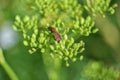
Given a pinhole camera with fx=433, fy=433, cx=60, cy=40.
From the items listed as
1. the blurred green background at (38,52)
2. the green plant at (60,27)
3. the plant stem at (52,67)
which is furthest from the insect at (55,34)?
the blurred green background at (38,52)

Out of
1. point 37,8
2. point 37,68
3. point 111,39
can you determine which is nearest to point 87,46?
point 111,39

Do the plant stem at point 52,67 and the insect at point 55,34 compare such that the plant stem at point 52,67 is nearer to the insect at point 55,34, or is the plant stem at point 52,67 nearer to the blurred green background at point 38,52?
the blurred green background at point 38,52

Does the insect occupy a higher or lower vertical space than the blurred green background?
higher

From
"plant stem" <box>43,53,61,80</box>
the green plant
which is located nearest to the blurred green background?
"plant stem" <box>43,53,61,80</box>

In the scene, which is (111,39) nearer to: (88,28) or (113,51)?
(113,51)

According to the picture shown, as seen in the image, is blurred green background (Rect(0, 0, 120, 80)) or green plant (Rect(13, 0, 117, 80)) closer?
green plant (Rect(13, 0, 117, 80))

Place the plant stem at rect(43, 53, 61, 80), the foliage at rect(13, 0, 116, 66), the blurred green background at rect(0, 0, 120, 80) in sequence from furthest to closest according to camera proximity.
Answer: the blurred green background at rect(0, 0, 120, 80) < the plant stem at rect(43, 53, 61, 80) < the foliage at rect(13, 0, 116, 66)

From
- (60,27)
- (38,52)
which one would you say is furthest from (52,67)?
(60,27)

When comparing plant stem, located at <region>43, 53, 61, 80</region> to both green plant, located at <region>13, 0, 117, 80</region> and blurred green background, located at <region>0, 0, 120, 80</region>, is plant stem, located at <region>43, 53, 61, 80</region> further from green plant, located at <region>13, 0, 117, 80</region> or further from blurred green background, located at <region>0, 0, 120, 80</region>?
green plant, located at <region>13, 0, 117, 80</region>

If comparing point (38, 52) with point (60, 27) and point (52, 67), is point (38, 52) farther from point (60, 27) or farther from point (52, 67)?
point (60, 27)
